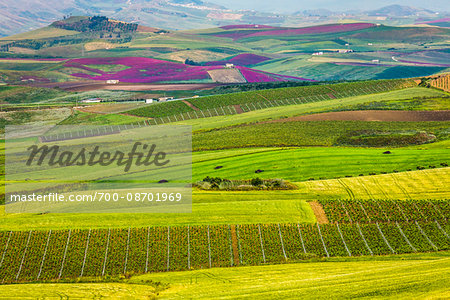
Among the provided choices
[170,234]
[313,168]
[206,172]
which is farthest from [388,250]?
[206,172]

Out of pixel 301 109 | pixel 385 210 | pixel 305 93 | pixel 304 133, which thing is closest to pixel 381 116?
pixel 301 109

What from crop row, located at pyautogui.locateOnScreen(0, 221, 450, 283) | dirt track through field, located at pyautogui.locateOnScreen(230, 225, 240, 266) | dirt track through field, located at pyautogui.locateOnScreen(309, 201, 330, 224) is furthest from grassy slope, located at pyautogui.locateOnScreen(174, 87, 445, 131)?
crop row, located at pyautogui.locateOnScreen(0, 221, 450, 283)

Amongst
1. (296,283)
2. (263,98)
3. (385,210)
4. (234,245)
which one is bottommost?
(263,98)

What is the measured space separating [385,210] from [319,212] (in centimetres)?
784

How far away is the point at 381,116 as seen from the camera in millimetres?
117688

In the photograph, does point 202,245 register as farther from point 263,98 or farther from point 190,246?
point 263,98

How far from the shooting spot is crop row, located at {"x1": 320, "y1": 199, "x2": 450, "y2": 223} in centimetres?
5566

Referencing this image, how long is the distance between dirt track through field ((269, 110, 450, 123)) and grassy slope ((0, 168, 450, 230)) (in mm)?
45809

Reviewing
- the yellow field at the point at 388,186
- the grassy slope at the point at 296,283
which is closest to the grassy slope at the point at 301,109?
the yellow field at the point at 388,186

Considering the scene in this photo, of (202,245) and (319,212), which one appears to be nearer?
(202,245)

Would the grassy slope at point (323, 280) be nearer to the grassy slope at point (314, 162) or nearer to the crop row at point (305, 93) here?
the grassy slope at point (314, 162)

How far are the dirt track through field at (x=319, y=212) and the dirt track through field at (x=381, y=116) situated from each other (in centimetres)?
5977

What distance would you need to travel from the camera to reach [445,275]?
131 feet

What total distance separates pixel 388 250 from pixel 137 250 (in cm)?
2612
